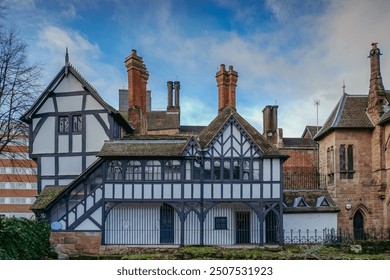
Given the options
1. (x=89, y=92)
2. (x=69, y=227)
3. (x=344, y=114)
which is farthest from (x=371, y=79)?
(x=69, y=227)

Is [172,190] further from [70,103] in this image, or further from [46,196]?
[70,103]

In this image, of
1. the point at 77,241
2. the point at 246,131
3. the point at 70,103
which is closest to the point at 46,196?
the point at 77,241

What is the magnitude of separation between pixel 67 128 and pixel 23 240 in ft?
13.5

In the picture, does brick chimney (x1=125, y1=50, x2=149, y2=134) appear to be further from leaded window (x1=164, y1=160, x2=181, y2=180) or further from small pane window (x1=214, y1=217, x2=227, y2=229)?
small pane window (x1=214, y1=217, x2=227, y2=229)

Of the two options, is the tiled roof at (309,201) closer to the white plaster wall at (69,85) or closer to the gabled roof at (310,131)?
the white plaster wall at (69,85)

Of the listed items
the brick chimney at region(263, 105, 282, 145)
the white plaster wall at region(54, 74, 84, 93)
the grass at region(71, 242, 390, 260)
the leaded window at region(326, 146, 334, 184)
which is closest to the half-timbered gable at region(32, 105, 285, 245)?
the grass at region(71, 242, 390, 260)

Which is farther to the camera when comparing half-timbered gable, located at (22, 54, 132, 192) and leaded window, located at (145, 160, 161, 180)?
half-timbered gable, located at (22, 54, 132, 192)

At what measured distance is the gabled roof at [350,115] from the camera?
42.2 ft

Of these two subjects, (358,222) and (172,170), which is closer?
(172,170)

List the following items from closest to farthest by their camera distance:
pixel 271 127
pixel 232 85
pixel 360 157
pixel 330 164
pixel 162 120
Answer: pixel 232 85, pixel 360 157, pixel 330 164, pixel 271 127, pixel 162 120

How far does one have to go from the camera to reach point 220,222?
439 inches

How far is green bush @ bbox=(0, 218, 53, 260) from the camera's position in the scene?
701 centimetres

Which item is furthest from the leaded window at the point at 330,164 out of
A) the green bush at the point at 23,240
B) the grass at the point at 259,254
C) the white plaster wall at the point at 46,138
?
the green bush at the point at 23,240
